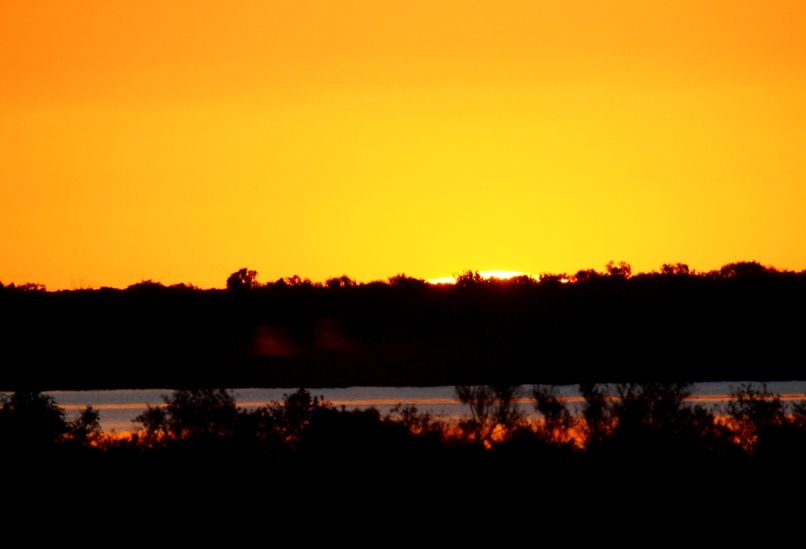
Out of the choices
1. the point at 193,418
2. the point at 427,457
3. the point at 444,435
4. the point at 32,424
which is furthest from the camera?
the point at 193,418

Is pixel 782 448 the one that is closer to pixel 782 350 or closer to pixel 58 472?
pixel 58 472

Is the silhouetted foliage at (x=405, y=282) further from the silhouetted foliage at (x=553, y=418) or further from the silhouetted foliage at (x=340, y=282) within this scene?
the silhouetted foliage at (x=553, y=418)

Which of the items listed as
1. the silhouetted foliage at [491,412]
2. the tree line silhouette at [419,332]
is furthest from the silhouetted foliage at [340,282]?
the silhouetted foliage at [491,412]

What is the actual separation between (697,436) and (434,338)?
48636 millimetres

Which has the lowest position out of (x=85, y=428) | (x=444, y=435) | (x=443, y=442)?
(x=443, y=442)

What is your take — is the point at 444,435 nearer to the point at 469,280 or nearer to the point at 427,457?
the point at 427,457

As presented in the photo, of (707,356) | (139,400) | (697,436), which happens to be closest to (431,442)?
(697,436)

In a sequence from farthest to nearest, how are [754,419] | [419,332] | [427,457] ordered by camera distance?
[419,332], [754,419], [427,457]

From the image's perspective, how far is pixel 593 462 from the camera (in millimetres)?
32969

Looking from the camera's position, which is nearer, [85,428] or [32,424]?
[32,424]

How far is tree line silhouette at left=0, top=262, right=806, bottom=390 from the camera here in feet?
249

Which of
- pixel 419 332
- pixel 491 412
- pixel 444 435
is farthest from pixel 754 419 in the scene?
pixel 419 332

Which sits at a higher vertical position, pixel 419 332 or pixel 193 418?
pixel 419 332

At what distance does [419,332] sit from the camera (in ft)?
276
